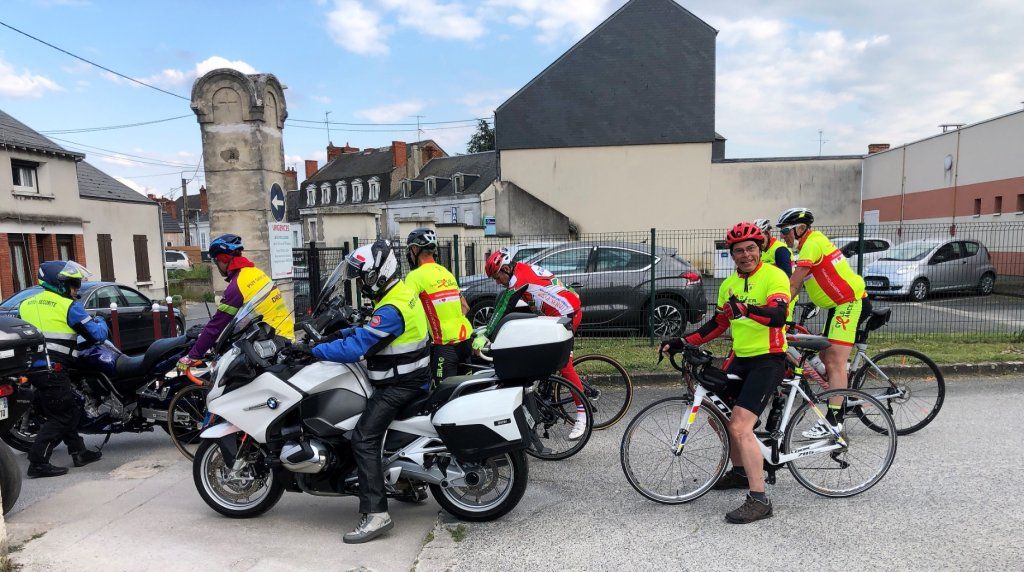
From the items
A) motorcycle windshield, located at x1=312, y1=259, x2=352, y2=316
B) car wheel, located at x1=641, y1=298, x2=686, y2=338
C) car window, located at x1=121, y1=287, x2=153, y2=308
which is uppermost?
motorcycle windshield, located at x1=312, y1=259, x2=352, y2=316

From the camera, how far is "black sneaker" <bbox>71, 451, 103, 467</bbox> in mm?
5512

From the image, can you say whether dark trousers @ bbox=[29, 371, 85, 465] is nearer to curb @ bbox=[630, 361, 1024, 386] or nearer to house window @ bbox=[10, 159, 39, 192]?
curb @ bbox=[630, 361, 1024, 386]

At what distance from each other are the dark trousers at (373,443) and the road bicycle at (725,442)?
161 cm

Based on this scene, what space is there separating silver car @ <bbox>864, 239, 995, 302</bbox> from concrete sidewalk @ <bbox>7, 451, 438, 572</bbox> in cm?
1426

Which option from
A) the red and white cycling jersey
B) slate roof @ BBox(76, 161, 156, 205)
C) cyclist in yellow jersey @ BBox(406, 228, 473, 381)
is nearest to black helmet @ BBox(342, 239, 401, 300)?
cyclist in yellow jersey @ BBox(406, 228, 473, 381)

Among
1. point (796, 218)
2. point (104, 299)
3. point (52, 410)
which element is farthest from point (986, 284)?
point (104, 299)

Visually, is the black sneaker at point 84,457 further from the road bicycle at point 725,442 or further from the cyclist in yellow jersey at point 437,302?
the road bicycle at point 725,442

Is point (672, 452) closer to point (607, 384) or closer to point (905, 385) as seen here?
point (607, 384)

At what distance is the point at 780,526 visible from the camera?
3.95 m

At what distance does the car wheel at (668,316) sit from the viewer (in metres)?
9.89

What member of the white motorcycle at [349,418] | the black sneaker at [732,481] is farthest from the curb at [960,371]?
the white motorcycle at [349,418]

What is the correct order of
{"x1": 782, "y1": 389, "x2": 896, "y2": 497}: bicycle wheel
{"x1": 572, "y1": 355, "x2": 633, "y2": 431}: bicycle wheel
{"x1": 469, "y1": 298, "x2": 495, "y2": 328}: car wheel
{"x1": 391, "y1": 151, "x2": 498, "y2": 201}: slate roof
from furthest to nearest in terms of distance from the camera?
{"x1": 391, "y1": 151, "x2": 498, "y2": 201}: slate roof, {"x1": 469, "y1": 298, "x2": 495, "y2": 328}: car wheel, {"x1": 572, "y1": 355, "x2": 633, "y2": 431}: bicycle wheel, {"x1": 782, "y1": 389, "x2": 896, "y2": 497}: bicycle wheel

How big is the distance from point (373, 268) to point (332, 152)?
57811mm

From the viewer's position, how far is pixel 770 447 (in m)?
4.20
